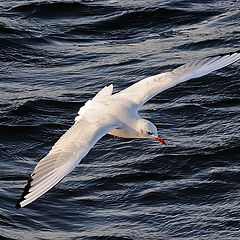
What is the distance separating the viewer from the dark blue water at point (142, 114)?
9.23 meters

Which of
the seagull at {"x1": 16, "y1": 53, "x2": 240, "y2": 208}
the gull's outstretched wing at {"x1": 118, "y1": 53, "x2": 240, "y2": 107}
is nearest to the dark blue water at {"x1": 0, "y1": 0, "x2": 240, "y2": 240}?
the seagull at {"x1": 16, "y1": 53, "x2": 240, "y2": 208}

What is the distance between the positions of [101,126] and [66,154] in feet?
2.30

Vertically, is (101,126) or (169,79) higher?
(169,79)

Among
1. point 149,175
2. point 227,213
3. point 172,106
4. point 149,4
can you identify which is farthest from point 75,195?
point 149,4

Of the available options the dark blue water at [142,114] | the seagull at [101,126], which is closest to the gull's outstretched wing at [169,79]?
the seagull at [101,126]

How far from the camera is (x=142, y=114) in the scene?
11766 millimetres

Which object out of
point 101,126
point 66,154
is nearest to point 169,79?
point 101,126

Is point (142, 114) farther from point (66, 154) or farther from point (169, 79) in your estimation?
point (66, 154)

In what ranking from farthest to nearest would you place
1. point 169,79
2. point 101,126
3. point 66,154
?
1. point 169,79
2. point 101,126
3. point 66,154

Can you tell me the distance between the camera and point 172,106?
12.1 meters

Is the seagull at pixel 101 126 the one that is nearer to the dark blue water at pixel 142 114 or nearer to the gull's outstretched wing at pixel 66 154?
the gull's outstretched wing at pixel 66 154

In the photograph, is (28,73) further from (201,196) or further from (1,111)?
(201,196)

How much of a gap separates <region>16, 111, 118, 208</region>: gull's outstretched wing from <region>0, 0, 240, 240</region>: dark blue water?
1196 mm

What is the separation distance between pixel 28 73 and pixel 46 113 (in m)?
1.15
